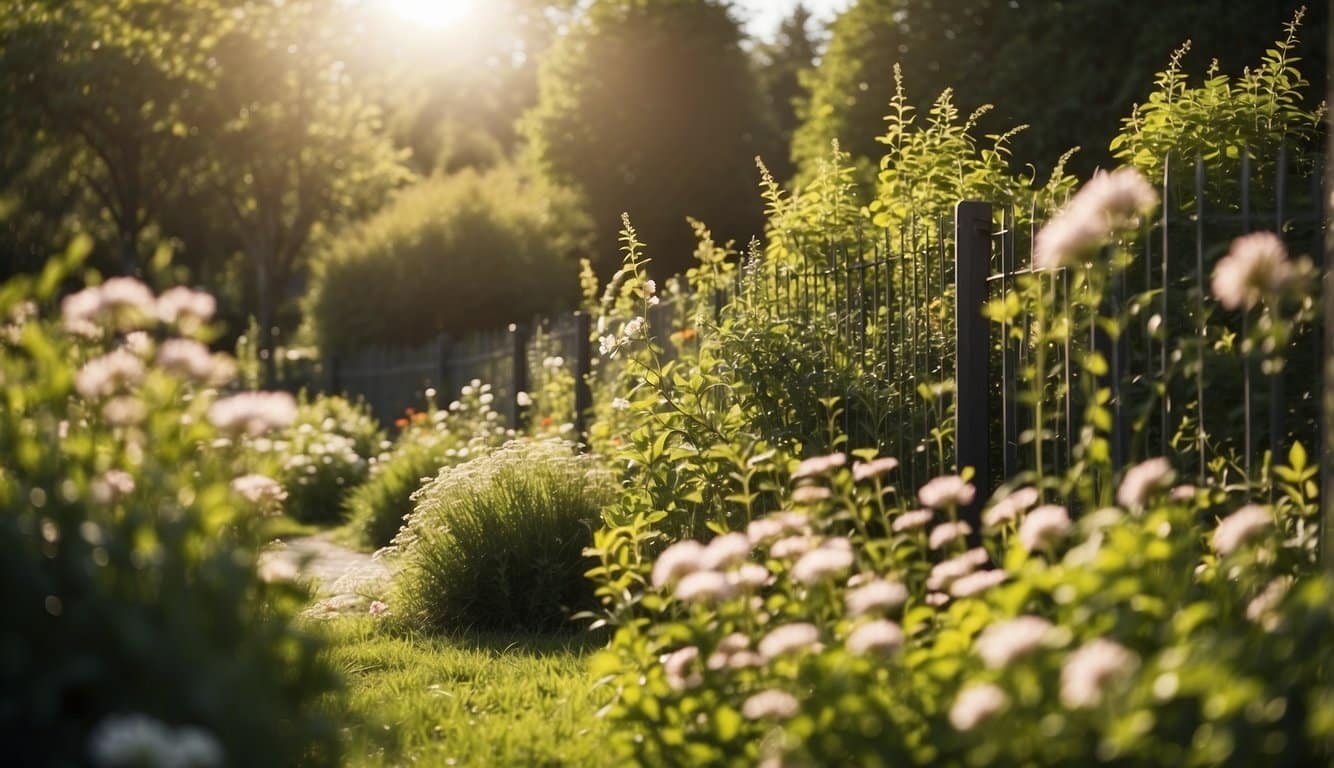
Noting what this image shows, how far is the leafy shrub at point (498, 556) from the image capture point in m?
6.29

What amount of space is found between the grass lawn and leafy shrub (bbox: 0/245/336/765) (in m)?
0.58

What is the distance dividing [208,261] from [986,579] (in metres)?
41.0

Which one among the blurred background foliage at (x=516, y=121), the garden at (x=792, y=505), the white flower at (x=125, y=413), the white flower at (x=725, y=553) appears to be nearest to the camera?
the garden at (x=792, y=505)

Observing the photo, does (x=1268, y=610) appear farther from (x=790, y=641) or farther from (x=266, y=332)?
(x=266, y=332)

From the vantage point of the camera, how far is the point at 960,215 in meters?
5.25

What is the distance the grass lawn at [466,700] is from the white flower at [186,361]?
713 mm

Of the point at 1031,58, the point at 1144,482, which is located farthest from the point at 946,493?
the point at 1031,58

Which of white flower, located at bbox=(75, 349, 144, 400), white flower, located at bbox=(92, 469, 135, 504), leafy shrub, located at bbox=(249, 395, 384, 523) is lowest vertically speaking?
leafy shrub, located at bbox=(249, 395, 384, 523)

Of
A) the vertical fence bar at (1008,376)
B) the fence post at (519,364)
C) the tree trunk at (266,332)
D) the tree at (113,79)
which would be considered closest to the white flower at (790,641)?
the vertical fence bar at (1008,376)

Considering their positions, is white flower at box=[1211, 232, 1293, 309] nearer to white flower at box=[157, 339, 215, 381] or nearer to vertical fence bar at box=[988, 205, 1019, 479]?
vertical fence bar at box=[988, 205, 1019, 479]

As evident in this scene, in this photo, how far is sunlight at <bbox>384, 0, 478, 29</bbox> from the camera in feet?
125

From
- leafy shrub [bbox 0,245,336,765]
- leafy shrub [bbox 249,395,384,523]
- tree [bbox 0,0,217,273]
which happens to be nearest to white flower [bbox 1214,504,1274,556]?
leafy shrub [bbox 0,245,336,765]

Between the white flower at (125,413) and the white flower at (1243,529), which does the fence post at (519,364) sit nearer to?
the white flower at (125,413)

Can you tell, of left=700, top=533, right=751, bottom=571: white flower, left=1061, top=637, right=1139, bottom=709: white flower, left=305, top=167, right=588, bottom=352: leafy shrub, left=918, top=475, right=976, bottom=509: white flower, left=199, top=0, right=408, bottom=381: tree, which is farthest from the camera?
left=199, top=0, right=408, bottom=381: tree
